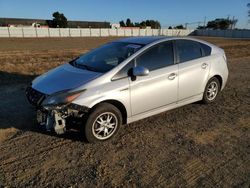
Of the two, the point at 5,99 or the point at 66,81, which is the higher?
the point at 66,81

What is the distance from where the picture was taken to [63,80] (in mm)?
4711

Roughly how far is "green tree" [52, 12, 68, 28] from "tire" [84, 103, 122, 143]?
90672 mm

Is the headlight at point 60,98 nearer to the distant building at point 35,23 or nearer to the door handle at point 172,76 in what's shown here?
the door handle at point 172,76

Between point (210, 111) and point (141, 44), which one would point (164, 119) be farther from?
point (141, 44)

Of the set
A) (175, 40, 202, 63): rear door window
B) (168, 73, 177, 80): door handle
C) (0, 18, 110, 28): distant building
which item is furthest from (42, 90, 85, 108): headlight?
(0, 18, 110, 28): distant building

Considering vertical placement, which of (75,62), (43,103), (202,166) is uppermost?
(75,62)

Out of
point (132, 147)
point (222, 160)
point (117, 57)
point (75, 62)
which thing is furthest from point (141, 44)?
point (222, 160)

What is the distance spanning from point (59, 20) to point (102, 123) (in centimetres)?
9155

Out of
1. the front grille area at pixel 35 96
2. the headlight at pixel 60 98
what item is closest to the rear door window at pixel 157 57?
the headlight at pixel 60 98

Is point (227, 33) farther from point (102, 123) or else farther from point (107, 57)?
point (102, 123)

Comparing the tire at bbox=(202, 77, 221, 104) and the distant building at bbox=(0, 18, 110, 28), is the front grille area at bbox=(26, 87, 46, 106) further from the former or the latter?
the distant building at bbox=(0, 18, 110, 28)

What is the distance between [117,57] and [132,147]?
1652mm

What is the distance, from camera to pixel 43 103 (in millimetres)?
4344

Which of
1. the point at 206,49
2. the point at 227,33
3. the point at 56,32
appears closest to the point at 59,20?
the point at 56,32
